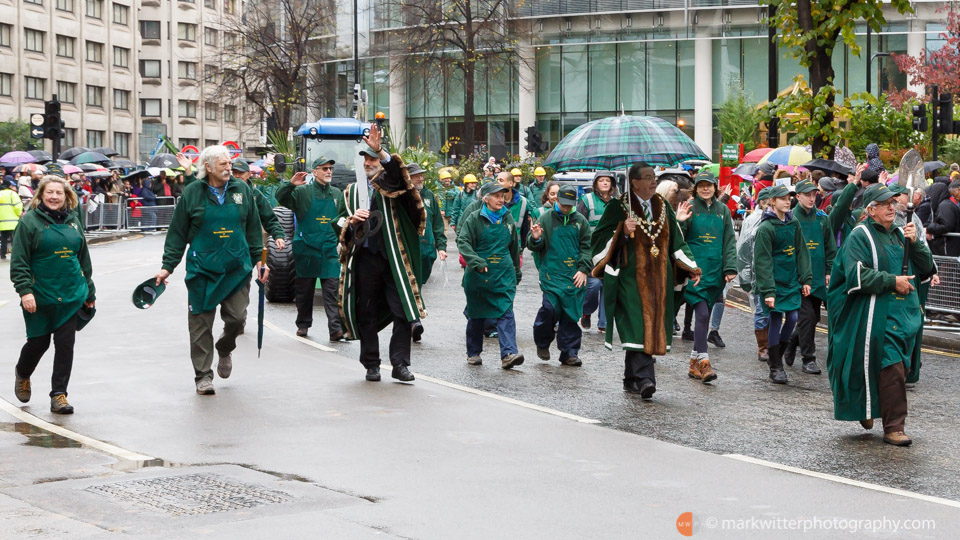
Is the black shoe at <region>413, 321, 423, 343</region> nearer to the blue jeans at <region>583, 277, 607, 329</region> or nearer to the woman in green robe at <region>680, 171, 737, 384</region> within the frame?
the blue jeans at <region>583, 277, 607, 329</region>

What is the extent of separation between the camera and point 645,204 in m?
10.5

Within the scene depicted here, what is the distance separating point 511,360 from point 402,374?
1341 millimetres

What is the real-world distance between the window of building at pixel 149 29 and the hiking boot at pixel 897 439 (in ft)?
316

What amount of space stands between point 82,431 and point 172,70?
9509 centimetres

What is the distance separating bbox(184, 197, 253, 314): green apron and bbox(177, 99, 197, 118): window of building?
9318 centimetres

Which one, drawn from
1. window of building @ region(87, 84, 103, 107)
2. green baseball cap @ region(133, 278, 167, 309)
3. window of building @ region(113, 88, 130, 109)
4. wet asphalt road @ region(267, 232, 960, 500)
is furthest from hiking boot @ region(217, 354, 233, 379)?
window of building @ region(113, 88, 130, 109)

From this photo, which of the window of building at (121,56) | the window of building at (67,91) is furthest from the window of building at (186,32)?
the window of building at (67,91)

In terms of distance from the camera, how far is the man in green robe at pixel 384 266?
1095 centimetres

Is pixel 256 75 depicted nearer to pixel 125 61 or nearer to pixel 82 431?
pixel 125 61

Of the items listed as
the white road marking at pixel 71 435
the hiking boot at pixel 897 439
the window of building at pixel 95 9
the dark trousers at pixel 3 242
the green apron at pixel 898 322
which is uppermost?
the window of building at pixel 95 9

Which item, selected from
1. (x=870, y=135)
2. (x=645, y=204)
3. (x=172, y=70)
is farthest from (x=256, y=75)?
(x=645, y=204)

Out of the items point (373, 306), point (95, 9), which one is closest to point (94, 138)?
point (95, 9)

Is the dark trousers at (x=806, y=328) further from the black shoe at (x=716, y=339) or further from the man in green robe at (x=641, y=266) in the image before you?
the man in green robe at (x=641, y=266)

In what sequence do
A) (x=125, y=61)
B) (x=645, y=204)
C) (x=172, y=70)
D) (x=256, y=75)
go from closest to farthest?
1. (x=645, y=204)
2. (x=256, y=75)
3. (x=125, y=61)
4. (x=172, y=70)
